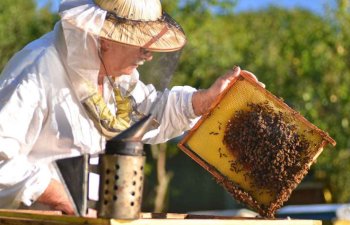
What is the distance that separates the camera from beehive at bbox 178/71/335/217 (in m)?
3.38

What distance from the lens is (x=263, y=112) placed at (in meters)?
3.46

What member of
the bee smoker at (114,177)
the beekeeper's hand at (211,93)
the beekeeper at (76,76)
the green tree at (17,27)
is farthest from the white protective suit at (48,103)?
the green tree at (17,27)

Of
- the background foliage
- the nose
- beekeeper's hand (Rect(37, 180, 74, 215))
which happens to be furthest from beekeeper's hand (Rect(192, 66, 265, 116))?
the background foliage

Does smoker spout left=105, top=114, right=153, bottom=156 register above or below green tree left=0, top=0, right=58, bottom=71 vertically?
above

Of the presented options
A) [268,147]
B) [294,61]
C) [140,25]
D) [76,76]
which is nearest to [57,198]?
[76,76]

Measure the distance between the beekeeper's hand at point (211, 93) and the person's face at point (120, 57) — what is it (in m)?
0.31

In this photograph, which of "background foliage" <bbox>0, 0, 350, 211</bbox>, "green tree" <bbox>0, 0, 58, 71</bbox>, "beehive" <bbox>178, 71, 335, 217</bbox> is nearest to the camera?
"beehive" <bbox>178, 71, 335, 217</bbox>

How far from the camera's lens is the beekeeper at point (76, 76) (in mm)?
3168

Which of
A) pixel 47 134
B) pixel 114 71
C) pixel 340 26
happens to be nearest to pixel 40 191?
pixel 47 134

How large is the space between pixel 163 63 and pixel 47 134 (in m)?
0.60

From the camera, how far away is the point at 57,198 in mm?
3049

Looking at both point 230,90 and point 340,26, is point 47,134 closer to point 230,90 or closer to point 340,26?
point 230,90

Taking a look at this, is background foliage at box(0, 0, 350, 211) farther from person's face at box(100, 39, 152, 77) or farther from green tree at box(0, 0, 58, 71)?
person's face at box(100, 39, 152, 77)

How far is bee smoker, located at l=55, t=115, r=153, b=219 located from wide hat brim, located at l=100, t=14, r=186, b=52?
621 millimetres
